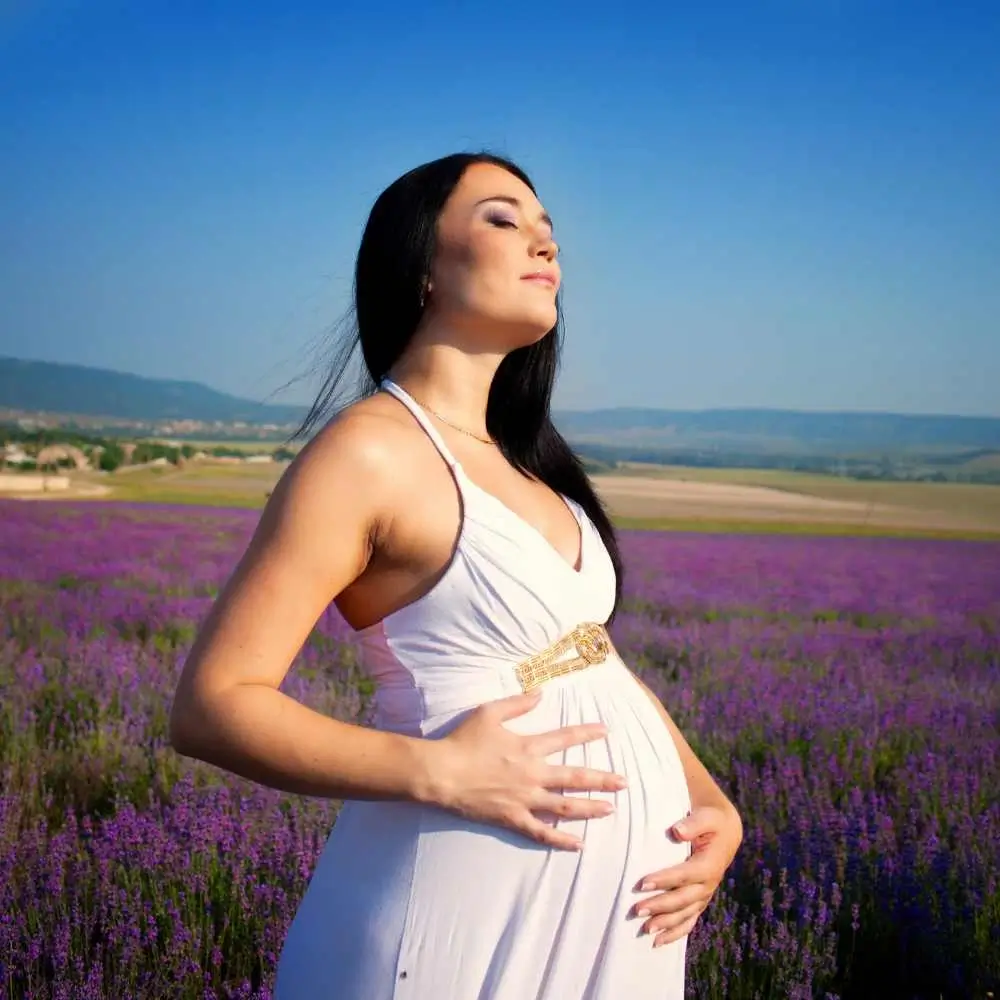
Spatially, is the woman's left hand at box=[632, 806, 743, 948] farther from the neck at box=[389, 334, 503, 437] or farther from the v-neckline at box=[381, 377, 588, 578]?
the neck at box=[389, 334, 503, 437]

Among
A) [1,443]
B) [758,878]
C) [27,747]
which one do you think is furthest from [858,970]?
[1,443]

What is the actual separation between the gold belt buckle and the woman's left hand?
0.85 ft

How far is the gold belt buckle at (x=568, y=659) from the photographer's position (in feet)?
4.29

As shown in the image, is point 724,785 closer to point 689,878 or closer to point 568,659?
point 689,878

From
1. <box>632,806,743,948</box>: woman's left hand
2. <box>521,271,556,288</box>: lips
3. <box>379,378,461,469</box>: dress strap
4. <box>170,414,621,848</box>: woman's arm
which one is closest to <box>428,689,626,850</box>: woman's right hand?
<box>170,414,621,848</box>: woman's arm

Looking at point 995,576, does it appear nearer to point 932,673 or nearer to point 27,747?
point 932,673

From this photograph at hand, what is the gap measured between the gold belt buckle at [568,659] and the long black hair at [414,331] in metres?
0.31

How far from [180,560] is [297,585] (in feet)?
28.6

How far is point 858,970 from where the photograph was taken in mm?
2789

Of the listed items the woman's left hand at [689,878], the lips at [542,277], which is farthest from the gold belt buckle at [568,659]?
the lips at [542,277]

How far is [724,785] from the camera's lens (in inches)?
150

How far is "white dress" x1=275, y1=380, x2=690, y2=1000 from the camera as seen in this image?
1.22m

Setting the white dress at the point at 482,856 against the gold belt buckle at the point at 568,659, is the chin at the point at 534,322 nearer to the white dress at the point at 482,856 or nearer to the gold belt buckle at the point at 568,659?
the white dress at the point at 482,856

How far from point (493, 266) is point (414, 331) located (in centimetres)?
17
